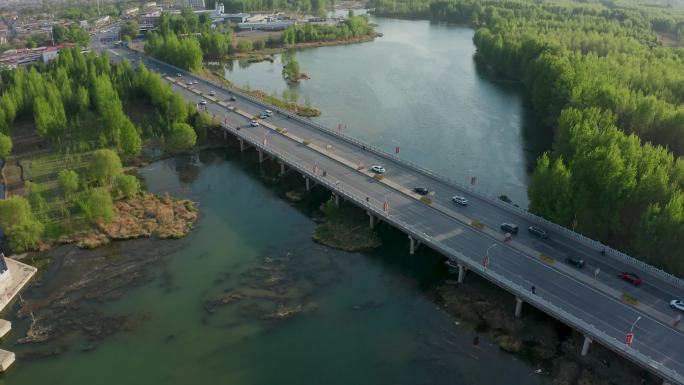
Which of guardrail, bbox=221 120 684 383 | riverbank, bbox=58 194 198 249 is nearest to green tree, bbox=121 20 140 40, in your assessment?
riverbank, bbox=58 194 198 249

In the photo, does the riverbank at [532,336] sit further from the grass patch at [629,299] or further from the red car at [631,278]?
the red car at [631,278]

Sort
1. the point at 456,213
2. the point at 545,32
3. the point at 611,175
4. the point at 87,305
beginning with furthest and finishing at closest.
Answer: the point at 545,32 < the point at 456,213 < the point at 611,175 < the point at 87,305

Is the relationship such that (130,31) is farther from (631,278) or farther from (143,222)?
(631,278)

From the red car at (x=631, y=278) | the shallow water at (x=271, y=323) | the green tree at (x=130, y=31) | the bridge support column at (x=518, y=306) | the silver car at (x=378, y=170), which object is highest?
the green tree at (x=130, y=31)

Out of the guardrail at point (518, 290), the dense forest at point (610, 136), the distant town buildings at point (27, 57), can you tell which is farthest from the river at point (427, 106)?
the distant town buildings at point (27, 57)

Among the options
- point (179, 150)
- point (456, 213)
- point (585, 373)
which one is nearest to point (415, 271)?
point (456, 213)

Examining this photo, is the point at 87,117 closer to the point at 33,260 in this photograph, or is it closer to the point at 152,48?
the point at 33,260

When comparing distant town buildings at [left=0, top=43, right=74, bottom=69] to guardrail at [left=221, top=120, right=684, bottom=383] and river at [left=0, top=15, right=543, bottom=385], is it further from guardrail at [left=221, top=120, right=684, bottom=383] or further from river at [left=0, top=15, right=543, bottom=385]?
guardrail at [left=221, top=120, right=684, bottom=383]
